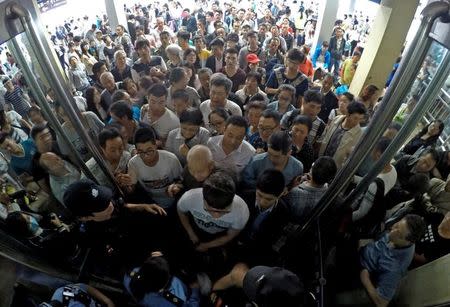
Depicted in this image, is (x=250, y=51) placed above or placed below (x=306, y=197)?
above

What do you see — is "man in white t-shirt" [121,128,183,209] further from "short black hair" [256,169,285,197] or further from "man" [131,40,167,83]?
"man" [131,40,167,83]

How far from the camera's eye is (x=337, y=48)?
306 inches

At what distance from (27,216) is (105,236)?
0.60 meters

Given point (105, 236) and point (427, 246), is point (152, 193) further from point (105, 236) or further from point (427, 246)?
point (427, 246)

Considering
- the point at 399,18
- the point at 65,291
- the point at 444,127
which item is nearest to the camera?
the point at 65,291

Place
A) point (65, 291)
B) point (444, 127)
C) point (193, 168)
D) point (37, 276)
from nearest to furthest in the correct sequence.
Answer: point (65, 291), point (37, 276), point (193, 168), point (444, 127)

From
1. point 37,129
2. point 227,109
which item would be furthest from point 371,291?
point 37,129

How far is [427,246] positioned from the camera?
2.25 metres

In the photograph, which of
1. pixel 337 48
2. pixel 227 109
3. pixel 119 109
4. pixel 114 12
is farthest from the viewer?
pixel 114 12

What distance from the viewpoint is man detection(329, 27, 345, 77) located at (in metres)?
7.70

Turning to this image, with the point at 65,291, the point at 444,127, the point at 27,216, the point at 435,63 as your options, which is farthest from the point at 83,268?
the point at 444,127

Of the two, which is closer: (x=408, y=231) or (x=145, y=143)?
(x=408, y=231)

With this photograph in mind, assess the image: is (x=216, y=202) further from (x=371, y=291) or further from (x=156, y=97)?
(x=156, y=97)

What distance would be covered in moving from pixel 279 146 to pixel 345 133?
3.25ft
